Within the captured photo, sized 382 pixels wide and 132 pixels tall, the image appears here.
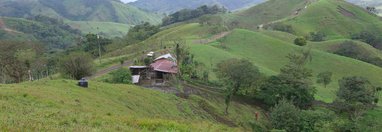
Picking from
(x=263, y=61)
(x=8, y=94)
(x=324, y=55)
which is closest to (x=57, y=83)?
(x=8, y=94)

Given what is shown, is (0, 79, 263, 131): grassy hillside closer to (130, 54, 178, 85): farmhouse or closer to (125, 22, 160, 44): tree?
(130, 54, 178, 85): farmhouse

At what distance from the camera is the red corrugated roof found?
69.2m

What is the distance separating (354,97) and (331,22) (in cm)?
12807

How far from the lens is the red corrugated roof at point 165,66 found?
2724 inches

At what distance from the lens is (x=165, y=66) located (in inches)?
2766

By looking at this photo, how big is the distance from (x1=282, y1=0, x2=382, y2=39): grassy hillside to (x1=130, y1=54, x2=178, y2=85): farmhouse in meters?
112

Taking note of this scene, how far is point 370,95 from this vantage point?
221 feet

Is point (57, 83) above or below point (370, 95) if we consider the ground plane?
above

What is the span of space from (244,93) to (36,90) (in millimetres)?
43534

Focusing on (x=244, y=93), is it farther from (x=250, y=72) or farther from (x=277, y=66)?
(x=277, y=66)

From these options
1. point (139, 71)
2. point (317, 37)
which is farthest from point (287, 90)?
point (317, 37)

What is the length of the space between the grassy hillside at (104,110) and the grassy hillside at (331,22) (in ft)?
408

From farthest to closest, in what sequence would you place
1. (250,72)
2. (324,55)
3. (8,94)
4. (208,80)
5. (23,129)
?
(324,55) < (208,80) < (250,72) < (8,94) < (23,129)

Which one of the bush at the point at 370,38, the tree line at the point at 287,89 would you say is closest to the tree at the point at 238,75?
the tree line at the point at 287,89
